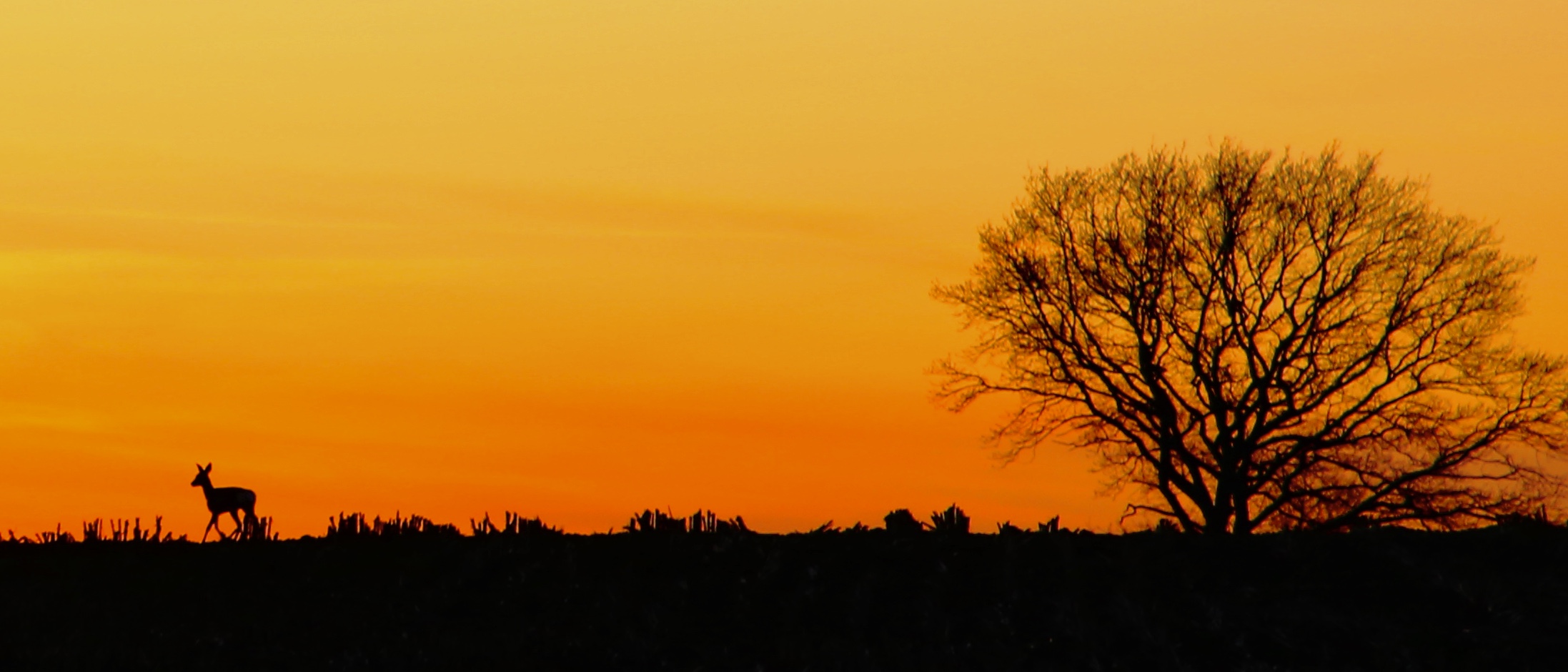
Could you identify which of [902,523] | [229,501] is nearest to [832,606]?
[902,523]

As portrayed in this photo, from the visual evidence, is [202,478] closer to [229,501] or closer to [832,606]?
[229,501]

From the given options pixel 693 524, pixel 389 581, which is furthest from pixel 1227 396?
pixel 389 581

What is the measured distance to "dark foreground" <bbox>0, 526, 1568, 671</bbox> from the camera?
20.5 meters

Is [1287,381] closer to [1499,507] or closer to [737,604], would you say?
[1499,507]

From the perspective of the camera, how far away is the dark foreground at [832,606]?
807 inches

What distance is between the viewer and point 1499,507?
38812 mm

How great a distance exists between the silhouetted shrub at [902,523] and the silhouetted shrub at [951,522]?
0.19 metres

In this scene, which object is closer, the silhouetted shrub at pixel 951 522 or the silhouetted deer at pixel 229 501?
the silhouetted shrub at pixel 951 522

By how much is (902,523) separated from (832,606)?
2406mm

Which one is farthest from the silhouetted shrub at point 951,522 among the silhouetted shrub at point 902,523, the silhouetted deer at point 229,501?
the silhouetted deer at point 229,501

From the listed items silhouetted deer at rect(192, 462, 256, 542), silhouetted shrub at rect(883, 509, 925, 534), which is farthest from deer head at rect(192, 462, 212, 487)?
silhouetted shrub at rect(883, 509, 925, 534)

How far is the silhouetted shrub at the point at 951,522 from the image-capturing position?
23.8 m

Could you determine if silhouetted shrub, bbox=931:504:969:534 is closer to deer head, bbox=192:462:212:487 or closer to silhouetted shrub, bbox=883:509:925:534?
silhouetted shrub, bbox=883:509:925:534

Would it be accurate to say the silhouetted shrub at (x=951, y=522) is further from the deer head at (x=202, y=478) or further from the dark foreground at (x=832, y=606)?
the deer head at (x=202, y=478)
